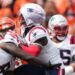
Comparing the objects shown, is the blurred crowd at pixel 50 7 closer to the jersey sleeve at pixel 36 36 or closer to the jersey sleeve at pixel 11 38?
the jersey sleeve at pixel 36 36

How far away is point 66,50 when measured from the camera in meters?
7.80

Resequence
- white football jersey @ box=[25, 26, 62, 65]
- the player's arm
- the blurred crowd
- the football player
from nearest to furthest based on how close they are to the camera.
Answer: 1. the player's arm
2. white football jersey @ box=[25, 26, 62, 65]
3. the football player
4. the blurred crowd

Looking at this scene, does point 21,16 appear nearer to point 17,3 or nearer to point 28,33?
point 28,33

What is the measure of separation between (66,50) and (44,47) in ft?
6.13

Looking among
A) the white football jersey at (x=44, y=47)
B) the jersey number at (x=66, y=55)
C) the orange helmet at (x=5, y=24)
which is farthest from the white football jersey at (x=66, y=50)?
the orange helmet at (x=5, y=24)

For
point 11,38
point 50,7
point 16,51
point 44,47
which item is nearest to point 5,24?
point 11,38

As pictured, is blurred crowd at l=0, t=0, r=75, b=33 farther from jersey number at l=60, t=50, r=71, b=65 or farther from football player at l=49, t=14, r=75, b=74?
jersey number at l=60, t=50, r=71, b=65

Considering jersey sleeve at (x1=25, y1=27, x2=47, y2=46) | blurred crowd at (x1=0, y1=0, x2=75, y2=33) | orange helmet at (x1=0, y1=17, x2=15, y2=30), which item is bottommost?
jersey sleeve at (x1=25, y1=27, x2=47, y2=46)

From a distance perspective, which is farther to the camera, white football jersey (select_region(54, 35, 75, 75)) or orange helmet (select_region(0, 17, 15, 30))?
white football jersey (select_region(54, 35, 75, 75))

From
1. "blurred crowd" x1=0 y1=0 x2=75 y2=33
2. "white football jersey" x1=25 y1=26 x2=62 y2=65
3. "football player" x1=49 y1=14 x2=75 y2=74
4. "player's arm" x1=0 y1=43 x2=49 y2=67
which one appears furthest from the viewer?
"blurred crowd" x1=0 y1=0 x2=75 y2=33

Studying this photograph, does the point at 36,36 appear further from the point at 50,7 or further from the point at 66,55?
the point at 50,7

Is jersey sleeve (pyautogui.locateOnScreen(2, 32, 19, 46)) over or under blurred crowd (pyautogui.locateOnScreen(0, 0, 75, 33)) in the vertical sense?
under

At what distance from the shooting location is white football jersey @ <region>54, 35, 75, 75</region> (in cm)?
775

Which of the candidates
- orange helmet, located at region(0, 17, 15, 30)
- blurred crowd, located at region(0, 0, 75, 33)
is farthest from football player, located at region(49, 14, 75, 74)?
blurred crowd, located at region(0, 0, 75, 33)
